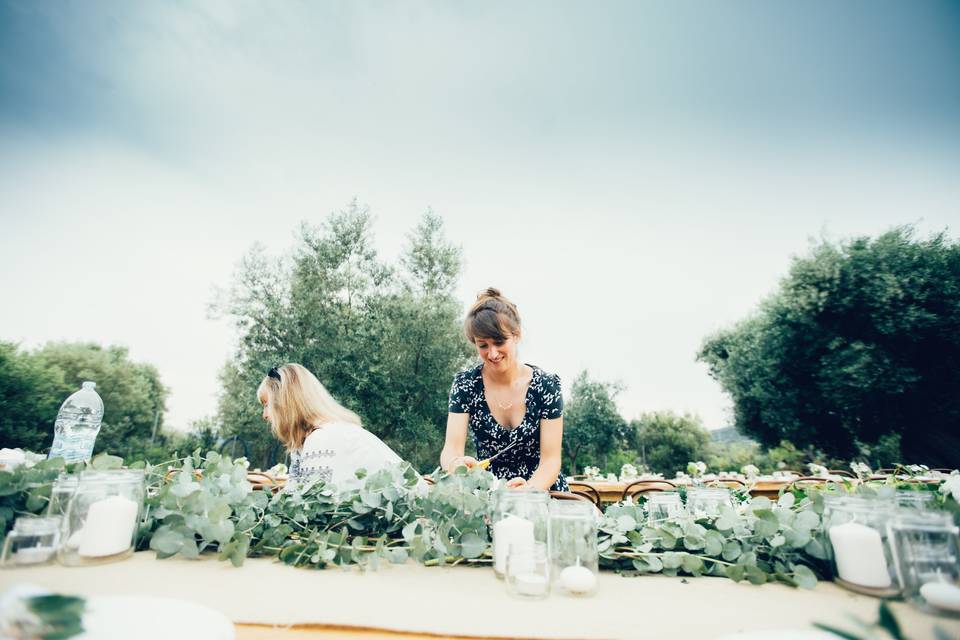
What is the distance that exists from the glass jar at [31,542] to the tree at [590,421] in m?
18.9

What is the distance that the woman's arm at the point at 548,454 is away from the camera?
2082 mm

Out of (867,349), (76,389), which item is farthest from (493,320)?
(76,389)

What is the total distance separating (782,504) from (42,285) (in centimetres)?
1687

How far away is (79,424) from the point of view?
2598 mm

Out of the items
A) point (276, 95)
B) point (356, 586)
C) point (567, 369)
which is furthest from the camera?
point (567, 369)

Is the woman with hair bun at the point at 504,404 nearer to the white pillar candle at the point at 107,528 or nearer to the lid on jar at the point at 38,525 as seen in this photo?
the white pillar candle at the point at 107,528

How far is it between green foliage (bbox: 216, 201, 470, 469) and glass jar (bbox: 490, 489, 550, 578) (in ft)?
37.0

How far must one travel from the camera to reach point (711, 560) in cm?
96

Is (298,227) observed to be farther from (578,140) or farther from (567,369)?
(567,369)

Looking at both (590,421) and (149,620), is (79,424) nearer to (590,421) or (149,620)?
(149,620)

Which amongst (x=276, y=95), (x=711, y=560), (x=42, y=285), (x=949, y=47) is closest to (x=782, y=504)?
(x=711, y=560)

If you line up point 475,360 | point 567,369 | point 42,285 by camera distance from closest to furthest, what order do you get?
point 42,285 → point 475,360 → point 567,369

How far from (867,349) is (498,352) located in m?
12.7

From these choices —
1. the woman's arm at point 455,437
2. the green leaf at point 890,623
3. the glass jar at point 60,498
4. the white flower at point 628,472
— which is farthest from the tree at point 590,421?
the green leaf at point 890,623
